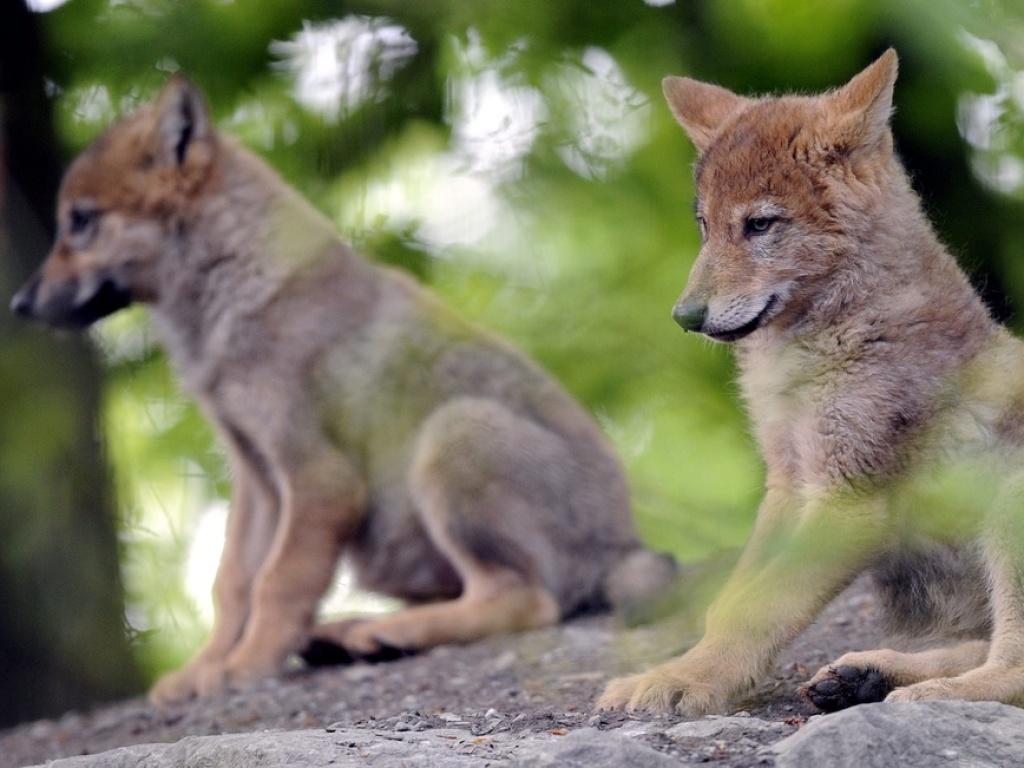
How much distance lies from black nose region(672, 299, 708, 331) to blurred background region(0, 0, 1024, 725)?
0.04 m

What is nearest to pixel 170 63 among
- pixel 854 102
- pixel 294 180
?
pixel 294 180

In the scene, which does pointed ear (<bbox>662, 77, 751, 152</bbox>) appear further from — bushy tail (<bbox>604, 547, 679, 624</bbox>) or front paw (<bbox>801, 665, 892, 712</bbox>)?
bushy tail (<bbox>604, 547, 679, 624</bbox>)

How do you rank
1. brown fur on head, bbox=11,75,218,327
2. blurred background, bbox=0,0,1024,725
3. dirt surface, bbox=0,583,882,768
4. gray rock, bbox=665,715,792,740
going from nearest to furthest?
blurred background, bbox=0,0,1024,725 < gray rock, bbox=665,715,792,740 < dirt surface, bbox=0,583,882,768 < brown fur on head, bbox=11,75,218,327

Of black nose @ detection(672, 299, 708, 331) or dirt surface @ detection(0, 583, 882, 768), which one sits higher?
black nose @ detection(672, 299, 708, 331)

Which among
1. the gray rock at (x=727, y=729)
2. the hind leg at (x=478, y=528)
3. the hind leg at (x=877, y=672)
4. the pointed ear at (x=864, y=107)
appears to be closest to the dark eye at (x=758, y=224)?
the pointed ear at (x=864, y=107)

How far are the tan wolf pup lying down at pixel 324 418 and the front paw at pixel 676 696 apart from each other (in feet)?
8.43

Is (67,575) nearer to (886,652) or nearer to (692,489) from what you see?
(692,489)

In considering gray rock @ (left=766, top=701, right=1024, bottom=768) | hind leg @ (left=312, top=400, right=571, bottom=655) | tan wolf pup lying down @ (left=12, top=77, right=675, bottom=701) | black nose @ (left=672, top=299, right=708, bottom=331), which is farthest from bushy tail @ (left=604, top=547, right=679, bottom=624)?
gray rock @ (left=766, top=701, right=1024, bottom=768)

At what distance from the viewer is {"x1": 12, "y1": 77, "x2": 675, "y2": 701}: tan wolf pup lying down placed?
6.32m

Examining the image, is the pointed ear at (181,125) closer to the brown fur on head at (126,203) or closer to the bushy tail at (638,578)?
the brown fur on head at (126,203)

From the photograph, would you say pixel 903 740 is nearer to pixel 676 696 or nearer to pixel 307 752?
pixel 676 696

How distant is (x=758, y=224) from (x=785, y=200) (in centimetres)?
10

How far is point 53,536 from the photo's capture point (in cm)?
689

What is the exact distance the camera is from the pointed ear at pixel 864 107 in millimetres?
3660
